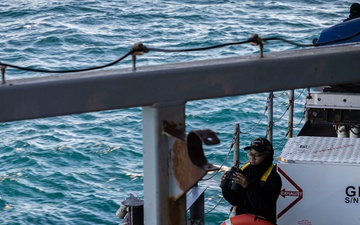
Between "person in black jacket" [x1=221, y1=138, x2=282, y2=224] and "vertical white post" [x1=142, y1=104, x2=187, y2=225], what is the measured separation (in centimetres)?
175

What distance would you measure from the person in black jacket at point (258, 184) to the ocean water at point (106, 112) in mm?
3728

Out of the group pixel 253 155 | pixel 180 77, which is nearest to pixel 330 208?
pixel 253 155

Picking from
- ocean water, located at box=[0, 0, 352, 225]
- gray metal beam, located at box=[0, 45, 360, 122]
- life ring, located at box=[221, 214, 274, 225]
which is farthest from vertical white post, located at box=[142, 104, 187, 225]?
ocean water, located at box=[0, 0, 352, 225]

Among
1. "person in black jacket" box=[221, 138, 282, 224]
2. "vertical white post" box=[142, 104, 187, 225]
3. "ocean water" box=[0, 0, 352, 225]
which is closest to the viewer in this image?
"vertical white post" box=[142, 104, 187, 225]

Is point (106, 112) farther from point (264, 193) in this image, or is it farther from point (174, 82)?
point (174, 82)

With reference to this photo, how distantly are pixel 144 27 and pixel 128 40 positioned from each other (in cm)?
157

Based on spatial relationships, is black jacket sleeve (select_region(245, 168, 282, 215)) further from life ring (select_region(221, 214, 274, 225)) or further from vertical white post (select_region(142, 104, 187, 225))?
vertical white post (select_region(142, 104, 187, 225))

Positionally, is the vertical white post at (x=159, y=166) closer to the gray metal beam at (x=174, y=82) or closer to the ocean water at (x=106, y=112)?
the gray metal beam at (x=174, y=82)

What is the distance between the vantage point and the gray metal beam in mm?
4656

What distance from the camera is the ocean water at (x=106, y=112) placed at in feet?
50.6

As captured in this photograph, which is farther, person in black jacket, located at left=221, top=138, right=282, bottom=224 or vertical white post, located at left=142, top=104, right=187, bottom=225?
person in black jacket, located at left=221, top=138, right=282, bottom=224

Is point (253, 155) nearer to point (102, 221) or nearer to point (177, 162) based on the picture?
point (177, 162)

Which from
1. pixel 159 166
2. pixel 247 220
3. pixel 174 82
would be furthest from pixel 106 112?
pixel 174 82

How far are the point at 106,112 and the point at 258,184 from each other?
14.2 metres
